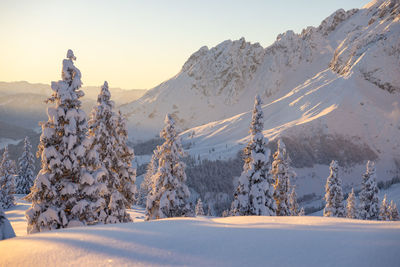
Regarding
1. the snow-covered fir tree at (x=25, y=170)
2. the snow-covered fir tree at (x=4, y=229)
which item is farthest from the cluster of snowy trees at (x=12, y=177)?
the snow-covered fir tree at (x=4, y=229)

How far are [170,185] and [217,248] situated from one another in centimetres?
1743

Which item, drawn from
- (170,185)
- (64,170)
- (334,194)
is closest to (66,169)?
(64,170)

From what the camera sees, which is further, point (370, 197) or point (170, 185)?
point (370, 197)

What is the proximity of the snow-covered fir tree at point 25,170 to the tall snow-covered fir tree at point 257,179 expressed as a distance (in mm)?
42353

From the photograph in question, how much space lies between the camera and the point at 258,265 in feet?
16.3

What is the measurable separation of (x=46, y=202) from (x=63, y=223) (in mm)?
1543

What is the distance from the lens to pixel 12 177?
1655 inches

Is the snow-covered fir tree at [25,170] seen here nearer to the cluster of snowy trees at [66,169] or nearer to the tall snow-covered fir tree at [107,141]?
Result: the tall snow-covered fir tree at [107,141]

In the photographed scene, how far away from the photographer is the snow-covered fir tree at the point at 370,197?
117 ft

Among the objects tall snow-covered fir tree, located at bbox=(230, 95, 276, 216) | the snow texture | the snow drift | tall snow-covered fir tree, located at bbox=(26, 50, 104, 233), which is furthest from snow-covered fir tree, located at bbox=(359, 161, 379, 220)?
the snow drift

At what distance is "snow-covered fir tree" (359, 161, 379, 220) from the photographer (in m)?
35.8

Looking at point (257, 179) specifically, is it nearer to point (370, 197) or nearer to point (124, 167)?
point (124, 167)

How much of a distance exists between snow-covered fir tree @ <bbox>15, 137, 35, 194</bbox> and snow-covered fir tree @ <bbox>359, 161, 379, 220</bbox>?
5151 cm

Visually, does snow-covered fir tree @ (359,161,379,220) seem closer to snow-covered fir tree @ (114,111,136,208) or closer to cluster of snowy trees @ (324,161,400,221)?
cluster of snowy trees @ (324,161,400,221)
